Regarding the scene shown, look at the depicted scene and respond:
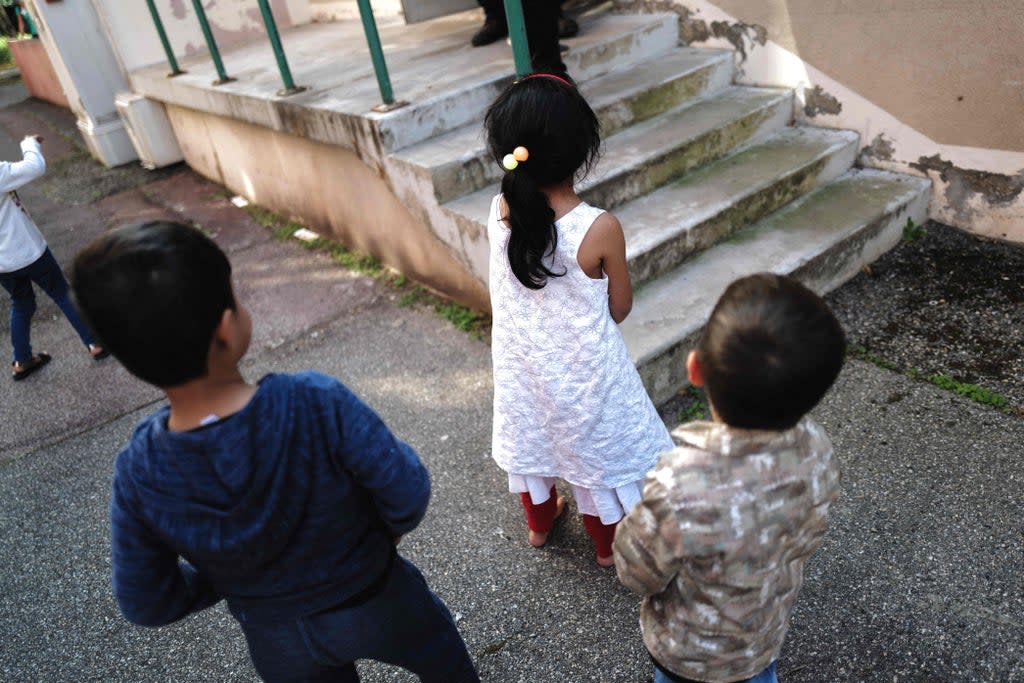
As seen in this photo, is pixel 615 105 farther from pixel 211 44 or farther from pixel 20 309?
pixel 20 309

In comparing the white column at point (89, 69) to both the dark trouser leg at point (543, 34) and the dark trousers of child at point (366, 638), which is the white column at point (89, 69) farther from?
the dark trousers of child at point (366, 638)

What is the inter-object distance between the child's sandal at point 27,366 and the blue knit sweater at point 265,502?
11.9 ft

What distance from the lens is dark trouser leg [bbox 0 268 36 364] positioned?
407cm

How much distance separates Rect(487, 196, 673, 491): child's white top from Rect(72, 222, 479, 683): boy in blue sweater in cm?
81

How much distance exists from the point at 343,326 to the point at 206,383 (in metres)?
3.07

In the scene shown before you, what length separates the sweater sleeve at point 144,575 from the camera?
3.98 feet

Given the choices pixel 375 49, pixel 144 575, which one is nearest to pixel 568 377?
pixel 144 575

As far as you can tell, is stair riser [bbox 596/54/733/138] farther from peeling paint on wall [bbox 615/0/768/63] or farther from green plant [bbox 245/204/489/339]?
green plant [bbox 245/204/489/339]

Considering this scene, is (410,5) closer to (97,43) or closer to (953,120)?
(953,120)

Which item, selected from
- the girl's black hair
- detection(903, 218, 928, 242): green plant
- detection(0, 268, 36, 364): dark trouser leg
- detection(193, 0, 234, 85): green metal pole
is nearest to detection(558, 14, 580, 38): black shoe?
detection(903, 218, 928, 242): green plant

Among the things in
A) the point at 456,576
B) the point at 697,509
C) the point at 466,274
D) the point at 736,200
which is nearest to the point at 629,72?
the point at 736,200

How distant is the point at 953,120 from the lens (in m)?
3.64

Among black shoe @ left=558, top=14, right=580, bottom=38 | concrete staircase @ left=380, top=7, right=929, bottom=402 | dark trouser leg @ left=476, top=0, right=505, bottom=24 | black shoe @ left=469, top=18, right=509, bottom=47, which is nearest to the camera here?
concrete staircase @ left=380, top=7, right=929, bottom=402

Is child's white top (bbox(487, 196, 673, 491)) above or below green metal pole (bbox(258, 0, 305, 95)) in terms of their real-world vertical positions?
below
